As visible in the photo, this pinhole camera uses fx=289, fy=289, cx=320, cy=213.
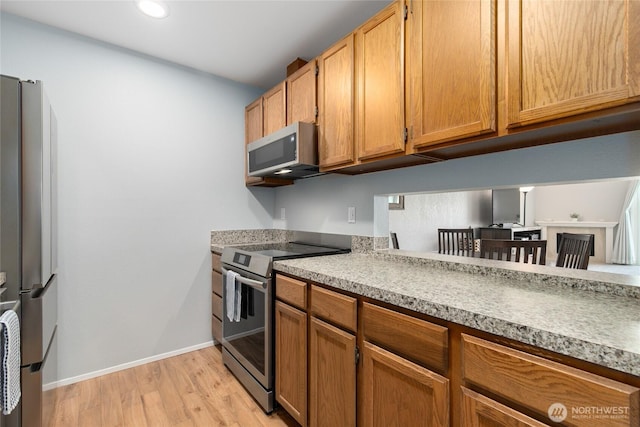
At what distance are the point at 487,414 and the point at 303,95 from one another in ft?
6.51

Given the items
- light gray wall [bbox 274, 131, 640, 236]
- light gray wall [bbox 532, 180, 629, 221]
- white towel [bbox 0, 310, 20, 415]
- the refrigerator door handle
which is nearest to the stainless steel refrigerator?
the refrigerator door handle

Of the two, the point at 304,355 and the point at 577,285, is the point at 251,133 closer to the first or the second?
the point at 304,355

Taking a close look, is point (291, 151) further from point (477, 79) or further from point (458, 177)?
point (477, 79)

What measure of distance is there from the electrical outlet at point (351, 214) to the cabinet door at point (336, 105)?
450 mm

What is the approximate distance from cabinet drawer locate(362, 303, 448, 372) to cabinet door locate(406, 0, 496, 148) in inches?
30.4

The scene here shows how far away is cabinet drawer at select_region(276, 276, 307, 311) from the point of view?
150cm

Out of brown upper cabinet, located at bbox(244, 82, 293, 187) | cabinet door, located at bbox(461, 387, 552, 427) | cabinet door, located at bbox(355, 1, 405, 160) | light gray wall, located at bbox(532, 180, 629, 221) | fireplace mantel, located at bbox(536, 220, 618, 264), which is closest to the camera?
cabinet door, located at bbox(461, 387, 552, 427)

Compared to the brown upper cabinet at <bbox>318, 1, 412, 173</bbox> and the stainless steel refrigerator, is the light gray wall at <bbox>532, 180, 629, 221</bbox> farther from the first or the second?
the stainless steel refrigerator

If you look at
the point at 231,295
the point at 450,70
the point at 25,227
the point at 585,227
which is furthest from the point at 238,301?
the point at 585,227

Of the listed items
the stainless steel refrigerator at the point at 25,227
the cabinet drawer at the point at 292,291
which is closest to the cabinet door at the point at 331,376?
the cabinet drawer at the point at 292,291

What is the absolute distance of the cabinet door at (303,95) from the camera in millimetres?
1982

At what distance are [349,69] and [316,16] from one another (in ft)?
1.59

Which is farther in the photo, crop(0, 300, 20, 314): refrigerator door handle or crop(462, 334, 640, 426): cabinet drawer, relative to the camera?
crop(0, 300, 20, 314): refrigerator door handle

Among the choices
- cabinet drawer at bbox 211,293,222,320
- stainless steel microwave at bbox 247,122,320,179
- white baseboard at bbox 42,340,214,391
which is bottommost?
white baseboard at bbox 42,340,214,391
